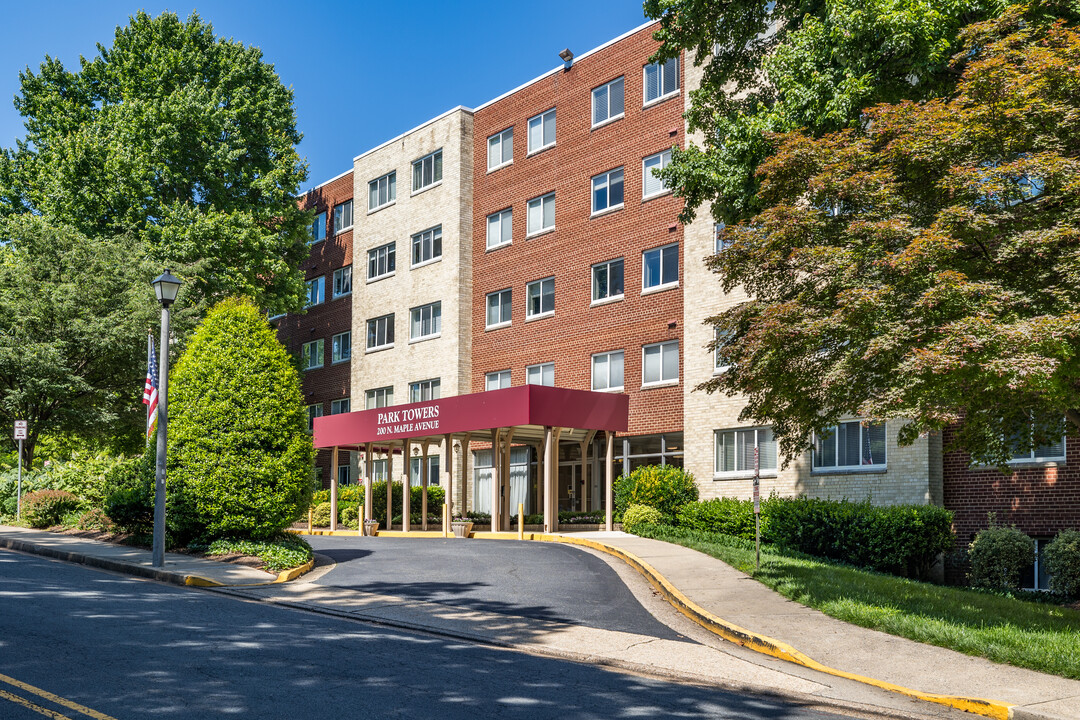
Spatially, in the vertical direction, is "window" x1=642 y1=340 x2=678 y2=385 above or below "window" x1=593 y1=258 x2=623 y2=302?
below

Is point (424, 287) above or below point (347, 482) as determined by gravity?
above

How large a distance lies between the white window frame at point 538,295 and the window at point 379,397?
859cm

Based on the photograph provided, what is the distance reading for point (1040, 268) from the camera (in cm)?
1134

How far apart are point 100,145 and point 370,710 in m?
33.3

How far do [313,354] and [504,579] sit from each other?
32195 millimetres

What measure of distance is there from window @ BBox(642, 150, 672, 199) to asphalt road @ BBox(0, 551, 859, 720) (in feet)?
69.6

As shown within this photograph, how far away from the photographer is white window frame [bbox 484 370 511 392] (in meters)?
35.0

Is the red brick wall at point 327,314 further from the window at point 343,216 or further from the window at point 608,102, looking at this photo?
the window at point 608,102

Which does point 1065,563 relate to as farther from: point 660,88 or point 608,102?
point 608,102

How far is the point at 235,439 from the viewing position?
1797 centimetres

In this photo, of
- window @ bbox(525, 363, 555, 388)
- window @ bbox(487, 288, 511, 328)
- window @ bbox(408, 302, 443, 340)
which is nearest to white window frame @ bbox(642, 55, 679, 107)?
window @ bbox(487, 288, 511, 328)

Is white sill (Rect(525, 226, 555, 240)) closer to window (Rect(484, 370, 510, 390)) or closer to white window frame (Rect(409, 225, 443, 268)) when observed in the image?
white window frame (Rect(409, 225, 443, 268))

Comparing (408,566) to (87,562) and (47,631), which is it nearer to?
(87,562)

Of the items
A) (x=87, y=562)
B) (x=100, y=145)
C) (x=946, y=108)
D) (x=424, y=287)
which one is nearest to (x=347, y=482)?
(x=424, y=287)
